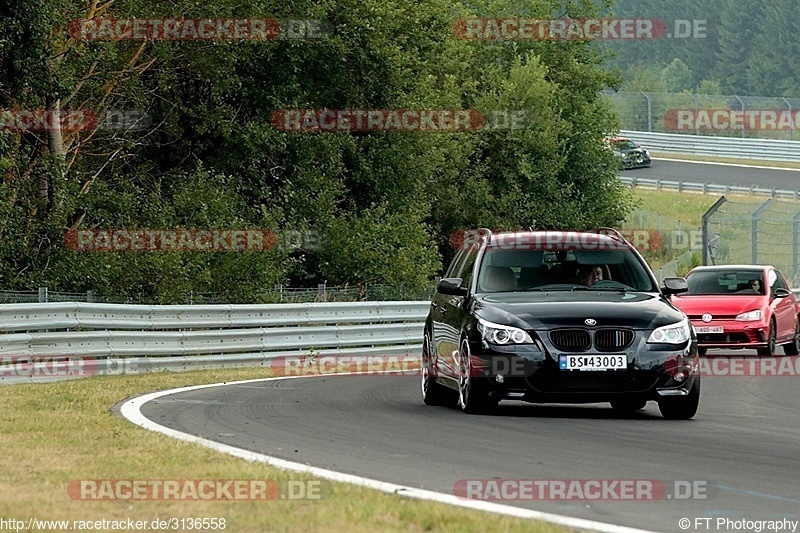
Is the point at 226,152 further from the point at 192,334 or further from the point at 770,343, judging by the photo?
the point at 770,343

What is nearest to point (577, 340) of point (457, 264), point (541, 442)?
point (541, 442)

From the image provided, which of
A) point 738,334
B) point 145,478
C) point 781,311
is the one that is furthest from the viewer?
point 781,311

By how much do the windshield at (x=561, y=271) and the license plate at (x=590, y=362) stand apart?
1.29 meters

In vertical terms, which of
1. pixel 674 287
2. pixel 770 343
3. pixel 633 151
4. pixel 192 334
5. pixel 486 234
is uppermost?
pixel 633 151

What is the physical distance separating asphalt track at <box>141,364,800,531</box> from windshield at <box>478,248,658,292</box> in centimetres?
111

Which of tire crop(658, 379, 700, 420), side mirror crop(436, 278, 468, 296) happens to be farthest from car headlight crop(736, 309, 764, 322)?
tire crop(658, 379, 700, 420)

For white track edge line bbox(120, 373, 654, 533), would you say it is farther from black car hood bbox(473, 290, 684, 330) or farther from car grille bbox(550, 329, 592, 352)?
car grille bbox(550, 329, 592, 352)

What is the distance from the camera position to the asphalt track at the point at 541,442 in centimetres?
753

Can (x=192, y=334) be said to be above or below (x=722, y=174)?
below

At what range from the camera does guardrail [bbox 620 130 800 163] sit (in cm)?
7906

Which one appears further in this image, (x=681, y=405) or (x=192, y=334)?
(x=192, y=334)

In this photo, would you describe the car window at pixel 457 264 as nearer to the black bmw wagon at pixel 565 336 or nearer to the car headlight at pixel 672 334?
the black bmw wagon at pixel 565 336

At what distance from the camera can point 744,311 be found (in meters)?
25.0

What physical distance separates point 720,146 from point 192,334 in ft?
211
